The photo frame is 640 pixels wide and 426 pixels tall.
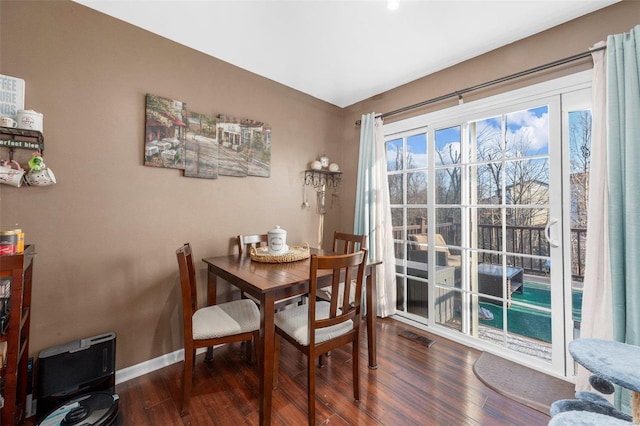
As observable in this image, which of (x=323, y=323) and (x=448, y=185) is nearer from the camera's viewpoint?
(x=323, y=323)

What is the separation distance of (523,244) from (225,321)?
2375 millimetres

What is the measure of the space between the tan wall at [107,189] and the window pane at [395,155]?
5.74 ft

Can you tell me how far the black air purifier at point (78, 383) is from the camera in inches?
52.7

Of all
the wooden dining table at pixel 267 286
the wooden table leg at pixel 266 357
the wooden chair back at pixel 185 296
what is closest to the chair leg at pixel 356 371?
the wooden dining table at pixel 267 286

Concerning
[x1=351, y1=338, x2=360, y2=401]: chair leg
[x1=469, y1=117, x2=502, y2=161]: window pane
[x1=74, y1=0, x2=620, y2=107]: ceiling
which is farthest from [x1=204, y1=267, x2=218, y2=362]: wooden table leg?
[x1=469, y1=117, x2=502, y2=161]: window pane

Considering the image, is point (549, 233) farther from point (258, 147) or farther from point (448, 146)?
point (258, 147)

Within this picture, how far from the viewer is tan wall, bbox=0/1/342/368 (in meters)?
1.60

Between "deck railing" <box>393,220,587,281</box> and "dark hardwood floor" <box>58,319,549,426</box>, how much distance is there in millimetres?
853

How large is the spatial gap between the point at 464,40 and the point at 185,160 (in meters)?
2.48

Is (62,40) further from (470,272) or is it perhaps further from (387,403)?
(470,272)

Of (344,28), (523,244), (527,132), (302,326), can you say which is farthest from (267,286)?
(527,132)

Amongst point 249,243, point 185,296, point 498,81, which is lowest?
point 185,296

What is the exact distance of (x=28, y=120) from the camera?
1.48 meters

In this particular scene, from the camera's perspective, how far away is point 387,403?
1.64 metres
